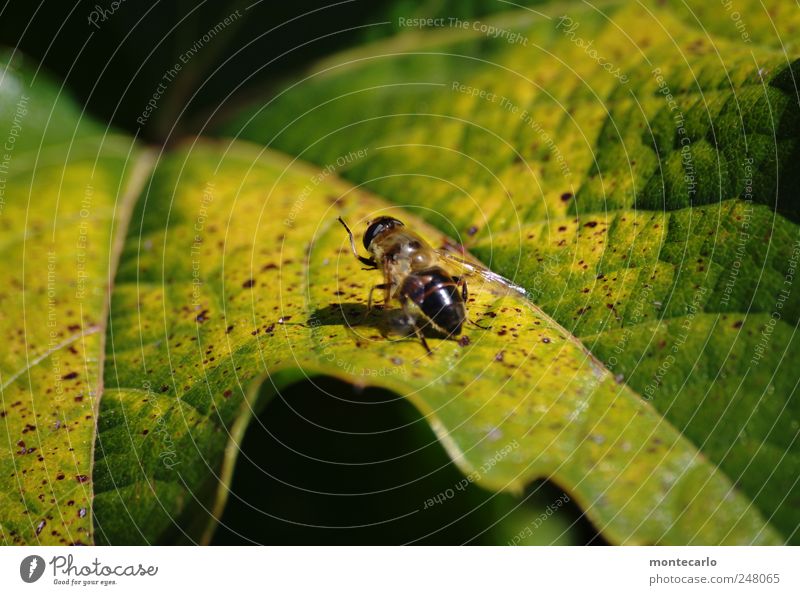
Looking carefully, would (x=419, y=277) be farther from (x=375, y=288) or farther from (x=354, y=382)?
(x=354, y=382)

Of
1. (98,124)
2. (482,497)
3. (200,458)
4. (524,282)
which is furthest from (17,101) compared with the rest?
(482,497)

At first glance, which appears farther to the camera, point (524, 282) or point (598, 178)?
point (598, 178)

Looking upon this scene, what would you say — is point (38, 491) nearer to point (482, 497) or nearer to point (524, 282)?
point (482, 497)

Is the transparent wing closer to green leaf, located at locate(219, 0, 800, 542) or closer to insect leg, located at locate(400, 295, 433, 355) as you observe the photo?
green leaf, located at locate(219, 0, 800, 542)

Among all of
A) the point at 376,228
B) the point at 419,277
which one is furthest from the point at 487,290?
the point at 376,228
